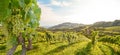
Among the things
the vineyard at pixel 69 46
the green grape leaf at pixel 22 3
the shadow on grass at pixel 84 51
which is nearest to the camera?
the green grape leaf at pixel 22 3

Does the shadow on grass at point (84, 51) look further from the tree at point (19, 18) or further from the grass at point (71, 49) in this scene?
the tree at point (19, 18)

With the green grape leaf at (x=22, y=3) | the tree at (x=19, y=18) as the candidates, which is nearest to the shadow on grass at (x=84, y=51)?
the tree at (x=19, y=18)

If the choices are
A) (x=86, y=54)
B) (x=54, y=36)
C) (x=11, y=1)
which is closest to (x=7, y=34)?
(x=11, y=1)

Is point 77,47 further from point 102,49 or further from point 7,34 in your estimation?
point 7,34

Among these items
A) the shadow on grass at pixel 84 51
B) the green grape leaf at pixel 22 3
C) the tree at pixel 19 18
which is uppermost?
the green grape leaf at pixel 22 3

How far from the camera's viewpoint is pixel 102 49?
130 m

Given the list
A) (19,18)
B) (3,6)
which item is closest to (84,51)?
(19,18)

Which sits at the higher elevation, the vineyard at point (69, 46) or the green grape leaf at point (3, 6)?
the green grape leaf at point (3, 6)

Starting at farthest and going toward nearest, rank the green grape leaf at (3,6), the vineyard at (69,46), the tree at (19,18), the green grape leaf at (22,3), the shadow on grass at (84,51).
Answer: the vineyard at (69,46) → the shadow on grass at (84,51) → the tree at (19,18) → the green grape leaf at (22,3) → the green grape leaf at (3,6)

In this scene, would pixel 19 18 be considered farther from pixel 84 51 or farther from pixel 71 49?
pixel 71 49

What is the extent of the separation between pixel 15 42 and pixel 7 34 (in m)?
1.00

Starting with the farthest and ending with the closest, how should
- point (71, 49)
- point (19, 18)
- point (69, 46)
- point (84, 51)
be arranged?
point (69, 46), point (71, 49), point (84, 51), point (19, 18)

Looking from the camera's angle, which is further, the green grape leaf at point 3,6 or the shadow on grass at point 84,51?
the shadow on grass at point 84,51

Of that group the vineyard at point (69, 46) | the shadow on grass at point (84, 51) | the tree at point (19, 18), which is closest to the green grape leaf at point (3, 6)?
the tree at point (19, 18)
